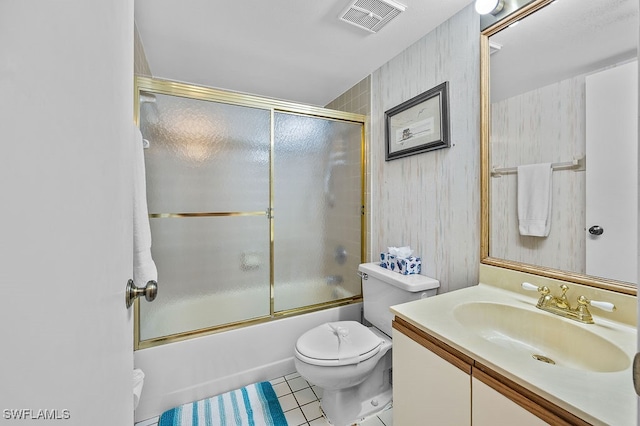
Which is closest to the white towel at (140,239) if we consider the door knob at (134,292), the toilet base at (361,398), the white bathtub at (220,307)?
the door knob at (134,292)

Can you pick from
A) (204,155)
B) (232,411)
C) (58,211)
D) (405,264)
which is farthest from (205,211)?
(58,211)

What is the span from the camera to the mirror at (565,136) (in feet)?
2.82

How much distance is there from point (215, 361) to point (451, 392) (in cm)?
140

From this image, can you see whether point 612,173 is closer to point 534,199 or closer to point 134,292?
point 534,199

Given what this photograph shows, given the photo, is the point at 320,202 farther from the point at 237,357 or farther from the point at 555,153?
the point at 555,153

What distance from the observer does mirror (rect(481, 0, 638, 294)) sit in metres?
0.86

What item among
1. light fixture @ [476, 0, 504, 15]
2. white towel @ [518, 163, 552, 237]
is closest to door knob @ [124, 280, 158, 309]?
white towel @ [518, 163, 552, 237]

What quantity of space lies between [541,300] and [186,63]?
241cm

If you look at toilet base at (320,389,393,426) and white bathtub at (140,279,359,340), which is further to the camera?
white bathtub at (140,279,359,340)

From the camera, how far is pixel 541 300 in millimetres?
1000

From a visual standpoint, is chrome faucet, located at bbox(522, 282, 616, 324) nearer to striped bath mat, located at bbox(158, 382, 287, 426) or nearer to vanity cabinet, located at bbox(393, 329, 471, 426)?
vanity cabinet, located at bbox(393, 329, 471, 426)

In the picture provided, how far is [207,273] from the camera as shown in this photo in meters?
1.67

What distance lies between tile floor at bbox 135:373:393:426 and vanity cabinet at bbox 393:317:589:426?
54 centimetres

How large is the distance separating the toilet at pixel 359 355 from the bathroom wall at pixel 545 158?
Result: 0.48 m
